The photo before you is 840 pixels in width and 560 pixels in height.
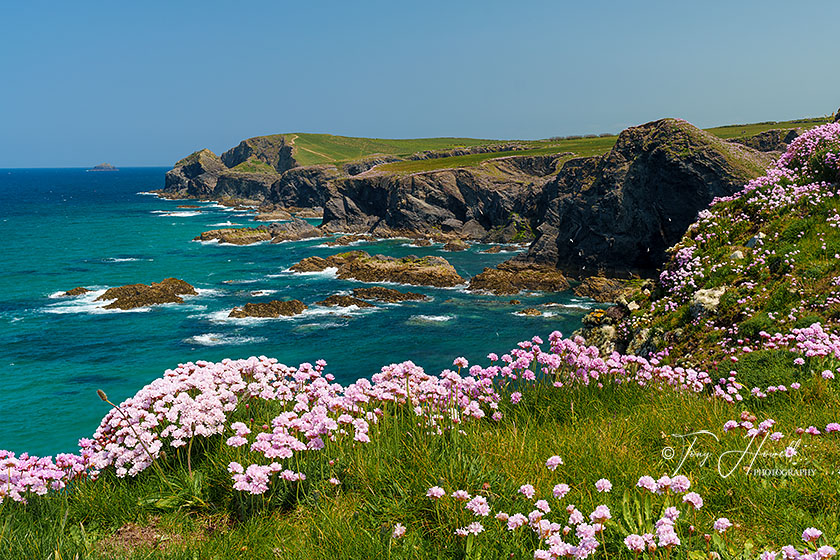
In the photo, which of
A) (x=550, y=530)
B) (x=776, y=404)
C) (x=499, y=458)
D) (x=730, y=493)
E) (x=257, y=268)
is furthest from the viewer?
(x=257, y=268)

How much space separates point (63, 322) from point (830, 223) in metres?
47.4

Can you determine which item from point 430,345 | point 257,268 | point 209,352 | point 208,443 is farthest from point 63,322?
point 208,443

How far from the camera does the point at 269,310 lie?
43.3 m

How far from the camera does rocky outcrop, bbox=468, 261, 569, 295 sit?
4981cm

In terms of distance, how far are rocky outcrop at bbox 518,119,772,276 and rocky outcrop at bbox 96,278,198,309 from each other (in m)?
36.5

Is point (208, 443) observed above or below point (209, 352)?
above

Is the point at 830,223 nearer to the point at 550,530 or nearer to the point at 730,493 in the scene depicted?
the point at 730,493

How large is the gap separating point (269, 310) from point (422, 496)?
134 ft

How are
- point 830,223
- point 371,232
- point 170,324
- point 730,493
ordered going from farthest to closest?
point 371,232
point 170,324
point 830,223
point 730,493

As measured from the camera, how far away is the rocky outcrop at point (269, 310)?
42906mm

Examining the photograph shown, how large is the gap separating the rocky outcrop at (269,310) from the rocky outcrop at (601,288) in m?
25.1

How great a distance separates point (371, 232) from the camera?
9194 centimetres

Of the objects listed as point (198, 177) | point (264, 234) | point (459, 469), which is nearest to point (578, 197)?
point (264, 234)

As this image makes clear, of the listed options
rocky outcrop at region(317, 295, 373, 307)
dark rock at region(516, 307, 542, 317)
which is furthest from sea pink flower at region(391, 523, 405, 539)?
rocky outcrop at region(317, 295, 373, 307)
